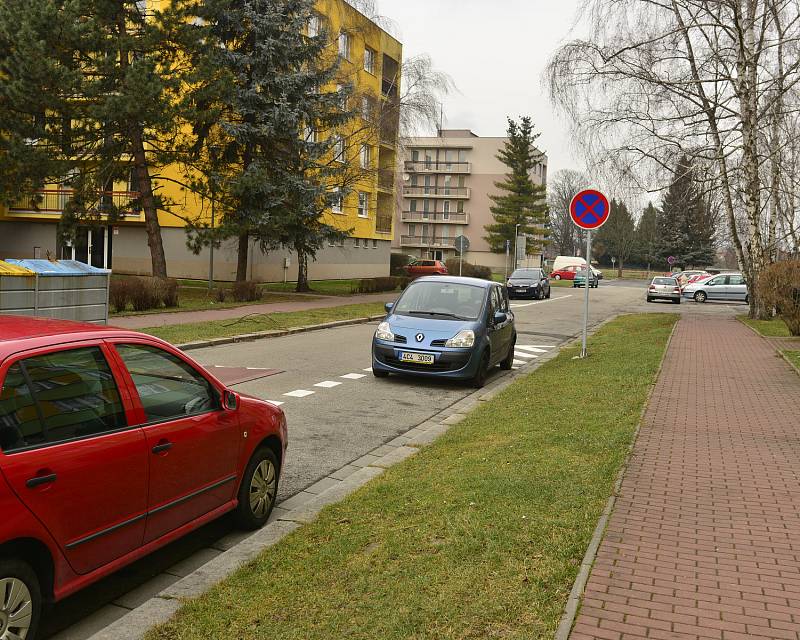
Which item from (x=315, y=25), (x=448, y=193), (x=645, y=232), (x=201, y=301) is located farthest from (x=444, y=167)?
(x=201, y=301)

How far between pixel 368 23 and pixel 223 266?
13575 millimetres

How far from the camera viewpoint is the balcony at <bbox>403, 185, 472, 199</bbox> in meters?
102

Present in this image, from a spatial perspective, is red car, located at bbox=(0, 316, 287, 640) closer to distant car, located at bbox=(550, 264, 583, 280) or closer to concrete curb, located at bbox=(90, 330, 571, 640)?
concrete curb, located at bbox=(90, 330, 571, 640)

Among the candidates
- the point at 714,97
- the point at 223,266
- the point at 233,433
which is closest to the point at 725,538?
the point at 233,433

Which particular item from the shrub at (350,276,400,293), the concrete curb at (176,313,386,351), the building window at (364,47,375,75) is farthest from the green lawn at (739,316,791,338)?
the building window at (364,47,375,75)

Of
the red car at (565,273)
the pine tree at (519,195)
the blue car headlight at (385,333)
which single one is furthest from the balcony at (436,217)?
the blue car headlight at (385,333)

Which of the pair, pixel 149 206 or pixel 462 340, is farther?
pixel 149 206

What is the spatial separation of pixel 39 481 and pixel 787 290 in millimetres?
18459

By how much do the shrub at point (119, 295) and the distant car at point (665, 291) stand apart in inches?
1163

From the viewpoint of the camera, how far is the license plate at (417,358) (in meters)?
11.7

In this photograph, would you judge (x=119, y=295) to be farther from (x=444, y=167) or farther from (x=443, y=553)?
(x=444, y=167)

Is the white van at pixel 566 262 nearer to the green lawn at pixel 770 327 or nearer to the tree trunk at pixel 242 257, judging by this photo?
the tree trunk at pixel 242 257

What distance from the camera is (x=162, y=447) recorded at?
4.29 m

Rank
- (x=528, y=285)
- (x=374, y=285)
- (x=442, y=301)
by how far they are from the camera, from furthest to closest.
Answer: (x=528, y=285)
(x=374, y=285)
(x=442, y=301)
